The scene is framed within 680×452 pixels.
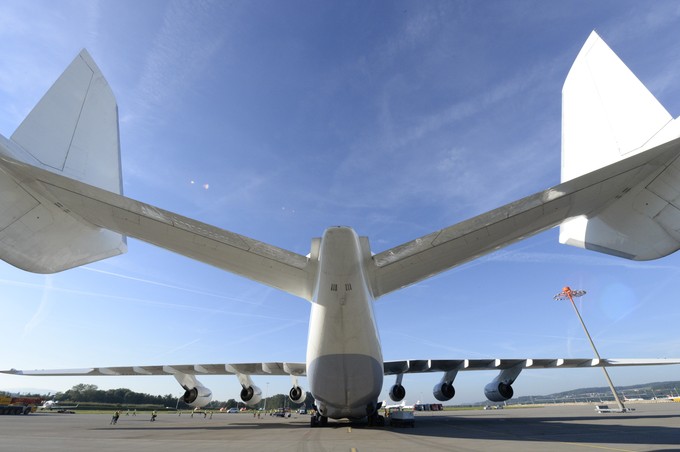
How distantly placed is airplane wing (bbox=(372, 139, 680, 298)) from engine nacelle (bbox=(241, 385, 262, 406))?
1533 centimetres

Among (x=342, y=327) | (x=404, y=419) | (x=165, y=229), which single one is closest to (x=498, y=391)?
Result: (x=404, y=419)

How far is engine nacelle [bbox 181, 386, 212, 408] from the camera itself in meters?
19.8

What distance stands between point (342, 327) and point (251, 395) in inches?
560

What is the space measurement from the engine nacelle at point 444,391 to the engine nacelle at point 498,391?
1.89 m

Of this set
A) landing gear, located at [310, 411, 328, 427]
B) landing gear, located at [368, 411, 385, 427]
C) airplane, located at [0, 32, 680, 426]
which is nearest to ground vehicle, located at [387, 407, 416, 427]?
landing gear, located at [368, 411, 385, 427]

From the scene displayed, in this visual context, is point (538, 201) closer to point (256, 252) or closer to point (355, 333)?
point (355, 333)

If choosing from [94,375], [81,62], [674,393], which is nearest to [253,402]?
[94,375]

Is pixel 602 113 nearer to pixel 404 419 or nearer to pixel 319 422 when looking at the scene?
pixel 404 419

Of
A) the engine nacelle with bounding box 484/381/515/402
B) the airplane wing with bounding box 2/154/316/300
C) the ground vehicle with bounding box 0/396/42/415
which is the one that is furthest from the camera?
the ground vehicle with bounding box 0/396/42/415

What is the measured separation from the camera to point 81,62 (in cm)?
1064

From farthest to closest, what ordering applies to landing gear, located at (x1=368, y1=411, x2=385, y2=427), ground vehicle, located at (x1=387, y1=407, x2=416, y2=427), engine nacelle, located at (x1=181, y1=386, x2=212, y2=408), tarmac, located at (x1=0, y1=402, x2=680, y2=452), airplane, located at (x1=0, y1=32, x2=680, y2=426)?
engine nacelle, located at (x1=181, y1=386, x2=212, y2=408) < landing gear, located at (x1=368, y1=411, x2=385, y2=427) < ground vehicle, located at (x1=387, y1=407, x2=416, y2=427) < airplane, located at (x1=0, y1=32, x2=680, y2=426) < tarmac, located at (x1=0, y1=402, x2=680, y2=452)

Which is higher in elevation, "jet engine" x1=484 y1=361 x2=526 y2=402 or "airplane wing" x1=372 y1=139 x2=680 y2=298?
"airplane wing" x1=372 y1=139 x2=680 y2=298

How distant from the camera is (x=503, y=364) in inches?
774

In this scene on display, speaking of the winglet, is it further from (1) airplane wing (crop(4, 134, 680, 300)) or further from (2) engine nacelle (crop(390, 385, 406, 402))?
(2) engine nacelle (crop(390, 385, 406, 402))
